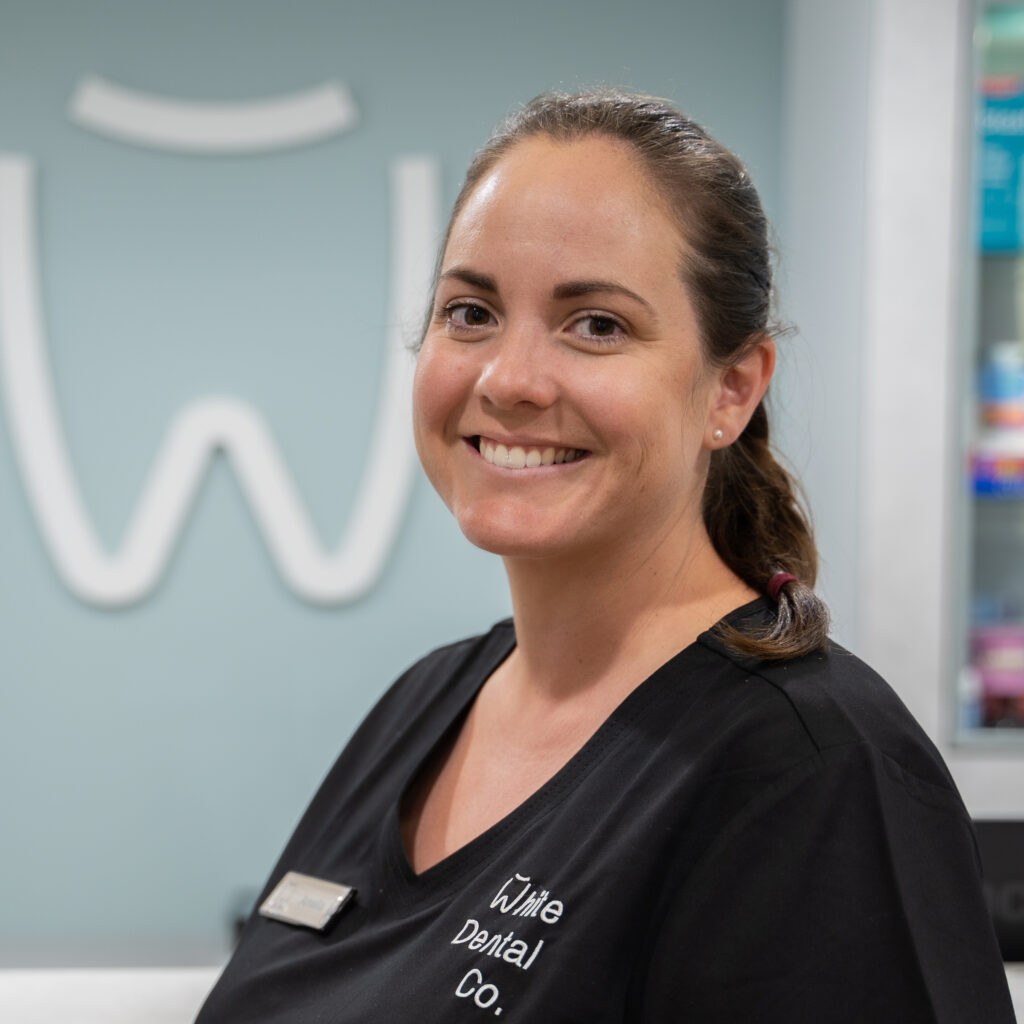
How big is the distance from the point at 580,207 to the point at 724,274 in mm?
151

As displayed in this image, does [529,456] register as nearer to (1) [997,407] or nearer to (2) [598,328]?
(2) [598,328]

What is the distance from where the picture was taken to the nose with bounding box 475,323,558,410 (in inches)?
39.1

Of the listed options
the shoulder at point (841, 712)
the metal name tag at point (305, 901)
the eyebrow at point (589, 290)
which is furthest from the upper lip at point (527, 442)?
the metal name tag at point (305, 901)

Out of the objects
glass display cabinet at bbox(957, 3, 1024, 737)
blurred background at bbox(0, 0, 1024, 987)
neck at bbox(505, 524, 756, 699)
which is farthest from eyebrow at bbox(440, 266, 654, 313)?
blurred background at bbox(0, 0, 1024, 987)

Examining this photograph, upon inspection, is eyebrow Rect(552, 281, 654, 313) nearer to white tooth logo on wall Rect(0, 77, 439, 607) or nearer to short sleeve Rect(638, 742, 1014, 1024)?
short sleeve Rect(638, 742, 1014, 1024)

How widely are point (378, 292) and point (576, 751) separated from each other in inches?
73.6

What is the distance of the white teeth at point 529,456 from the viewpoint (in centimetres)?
103

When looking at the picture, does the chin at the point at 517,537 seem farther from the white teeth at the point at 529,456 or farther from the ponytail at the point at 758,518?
the ponytail at the point at 758,518

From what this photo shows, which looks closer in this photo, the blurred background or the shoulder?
the shoulder

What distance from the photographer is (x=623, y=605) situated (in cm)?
109

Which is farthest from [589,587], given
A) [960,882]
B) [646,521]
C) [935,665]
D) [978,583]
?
[978,583]

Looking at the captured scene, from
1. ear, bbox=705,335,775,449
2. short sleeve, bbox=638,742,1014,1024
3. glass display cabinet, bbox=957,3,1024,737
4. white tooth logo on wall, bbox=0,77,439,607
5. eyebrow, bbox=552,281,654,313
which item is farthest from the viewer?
white tooth logo on wall, bbox=0,77,439,607

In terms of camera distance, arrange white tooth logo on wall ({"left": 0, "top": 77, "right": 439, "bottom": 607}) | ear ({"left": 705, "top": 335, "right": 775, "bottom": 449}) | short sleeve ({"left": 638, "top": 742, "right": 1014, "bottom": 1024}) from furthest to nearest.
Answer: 1. white tooth logo on wall ({"left": 0, "top": 77, "right": 439, "bottom": 607})
2. ear ({"left": 705, "top": 335, "right": 775, "bottom": 449})
3. short sleeve ({"left": 638, "top": 742, "right": 1014, "bottom": 1024})

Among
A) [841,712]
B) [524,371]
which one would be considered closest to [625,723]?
[841,712]
